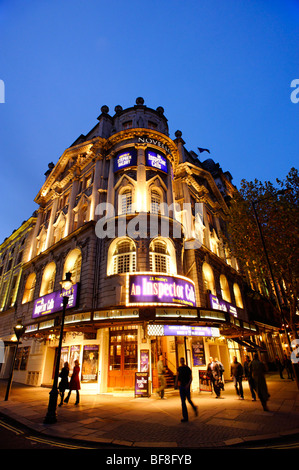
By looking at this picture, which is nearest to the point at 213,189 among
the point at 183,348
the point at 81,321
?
the point at 183,348

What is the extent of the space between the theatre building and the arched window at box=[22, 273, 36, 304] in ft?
0.36

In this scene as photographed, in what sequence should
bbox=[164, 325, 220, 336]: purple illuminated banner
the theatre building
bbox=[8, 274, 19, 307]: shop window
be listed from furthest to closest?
bbox=[8, 274, 19, 307]: shop window → the theatre building → bbox=[164, 325, 220, 336]: purple illuminated banner

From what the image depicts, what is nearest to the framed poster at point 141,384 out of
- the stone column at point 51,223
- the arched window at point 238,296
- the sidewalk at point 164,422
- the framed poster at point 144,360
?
the framed poster at point 144,360

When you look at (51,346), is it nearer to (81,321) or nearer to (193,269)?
(81,321)

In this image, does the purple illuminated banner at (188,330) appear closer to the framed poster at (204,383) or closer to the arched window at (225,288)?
the framed poster at (204,383)

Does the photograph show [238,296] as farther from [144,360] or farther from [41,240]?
[41,240]

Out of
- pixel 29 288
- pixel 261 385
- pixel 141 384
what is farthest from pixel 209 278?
pixel 29 288

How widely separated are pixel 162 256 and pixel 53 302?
31.5ft

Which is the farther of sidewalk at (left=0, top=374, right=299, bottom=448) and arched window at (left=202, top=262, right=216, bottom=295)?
arched window at (left=202, top=262, right=216, bottom=295)

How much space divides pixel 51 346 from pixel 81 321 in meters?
7.86

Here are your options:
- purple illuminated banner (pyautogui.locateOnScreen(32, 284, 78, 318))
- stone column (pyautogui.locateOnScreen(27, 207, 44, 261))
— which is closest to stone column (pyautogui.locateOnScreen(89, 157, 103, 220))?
purple illuminated banner (pyautogui.locateOnScreen(32, 284, 78, 318))

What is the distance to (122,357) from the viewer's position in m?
15.0

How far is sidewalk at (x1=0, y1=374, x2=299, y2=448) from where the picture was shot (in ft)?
19.5

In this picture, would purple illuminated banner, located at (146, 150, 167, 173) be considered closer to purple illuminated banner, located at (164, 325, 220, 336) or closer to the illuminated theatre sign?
the illuminated theatre sign
